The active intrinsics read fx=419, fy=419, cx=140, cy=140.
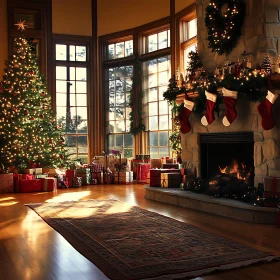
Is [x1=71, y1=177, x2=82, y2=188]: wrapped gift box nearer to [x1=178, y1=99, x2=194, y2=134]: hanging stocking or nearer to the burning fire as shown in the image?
[x1=178, y1=99, x2=194, y2=134]: hanging stocking

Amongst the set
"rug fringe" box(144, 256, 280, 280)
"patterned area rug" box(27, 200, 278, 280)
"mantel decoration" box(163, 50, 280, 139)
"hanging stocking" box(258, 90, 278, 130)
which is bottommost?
"rug fringe" box(144, 256, 280, 280)

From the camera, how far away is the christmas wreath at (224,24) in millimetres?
5824

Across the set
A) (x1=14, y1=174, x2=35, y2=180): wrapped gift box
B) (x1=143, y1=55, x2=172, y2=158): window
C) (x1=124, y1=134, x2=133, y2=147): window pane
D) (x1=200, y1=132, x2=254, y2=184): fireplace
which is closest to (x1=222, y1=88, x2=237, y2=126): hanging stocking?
(x1=200, y1=132, x2=254, y2=184): fireplace

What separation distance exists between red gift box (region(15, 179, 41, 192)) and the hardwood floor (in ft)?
4.29

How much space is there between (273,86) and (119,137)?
19.6 ft

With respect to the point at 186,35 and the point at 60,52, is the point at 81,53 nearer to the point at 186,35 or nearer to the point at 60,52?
the point at 60,52

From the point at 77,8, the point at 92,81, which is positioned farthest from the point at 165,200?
the point at 77,8

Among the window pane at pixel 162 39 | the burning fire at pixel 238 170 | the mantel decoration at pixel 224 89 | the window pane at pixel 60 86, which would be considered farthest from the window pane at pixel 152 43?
the burning fire at pixel 238 170

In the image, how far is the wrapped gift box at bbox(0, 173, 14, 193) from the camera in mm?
8391

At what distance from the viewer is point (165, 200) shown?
6.69 meters

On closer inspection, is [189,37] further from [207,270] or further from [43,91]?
[207,270]

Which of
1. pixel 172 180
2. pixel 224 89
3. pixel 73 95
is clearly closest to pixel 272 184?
pixel 224 89

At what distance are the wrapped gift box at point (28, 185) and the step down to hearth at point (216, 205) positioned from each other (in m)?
2.56

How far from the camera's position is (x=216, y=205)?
559 centimetres
